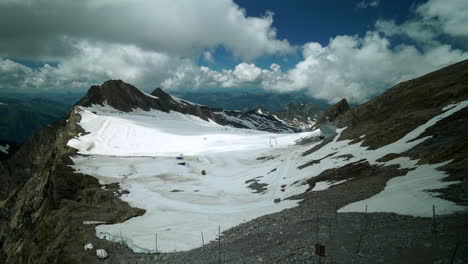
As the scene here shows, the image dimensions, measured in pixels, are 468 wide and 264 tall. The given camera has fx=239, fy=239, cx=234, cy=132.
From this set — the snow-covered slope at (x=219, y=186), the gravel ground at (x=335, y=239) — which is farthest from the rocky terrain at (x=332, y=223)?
the snow-covered slope at (x=219, y=186)

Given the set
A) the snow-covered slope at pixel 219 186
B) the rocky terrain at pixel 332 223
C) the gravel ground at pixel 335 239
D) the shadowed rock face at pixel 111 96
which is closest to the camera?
the gravel ground at pixel 335 239

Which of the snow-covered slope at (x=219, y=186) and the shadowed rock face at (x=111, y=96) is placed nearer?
the snow-covered slope at (x=219, y=186)

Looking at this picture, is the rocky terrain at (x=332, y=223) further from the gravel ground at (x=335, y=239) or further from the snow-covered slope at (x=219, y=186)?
the snow-covered slope at (x=219, y=186)

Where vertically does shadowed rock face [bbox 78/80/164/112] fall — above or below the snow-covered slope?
above

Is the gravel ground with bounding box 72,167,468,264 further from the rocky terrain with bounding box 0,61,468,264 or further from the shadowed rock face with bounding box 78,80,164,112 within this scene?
the shadowed rock face with bounding box 78,80,164,112

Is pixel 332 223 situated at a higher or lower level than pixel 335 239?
lower

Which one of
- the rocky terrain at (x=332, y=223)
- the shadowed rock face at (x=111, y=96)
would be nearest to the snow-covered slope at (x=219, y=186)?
the rocky terrain at (x=332, y=223)

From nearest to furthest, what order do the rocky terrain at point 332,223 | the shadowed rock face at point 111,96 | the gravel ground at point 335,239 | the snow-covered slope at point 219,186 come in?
the gravel ground at point 335,239
the rocky terrain at point 332,223
the snow-covered slope at point 219,186
the shadowed rock face at point 111,96

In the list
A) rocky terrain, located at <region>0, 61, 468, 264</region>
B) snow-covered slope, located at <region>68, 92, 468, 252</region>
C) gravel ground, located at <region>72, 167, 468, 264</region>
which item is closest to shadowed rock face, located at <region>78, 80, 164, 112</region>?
snow-covered slope, located at <region>68, 92, 468, 252</region>

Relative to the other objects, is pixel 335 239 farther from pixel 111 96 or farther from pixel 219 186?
pixel 111 96

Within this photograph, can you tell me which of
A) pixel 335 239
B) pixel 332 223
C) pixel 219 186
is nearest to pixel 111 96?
pixel 219 186

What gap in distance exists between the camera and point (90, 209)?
30.5m

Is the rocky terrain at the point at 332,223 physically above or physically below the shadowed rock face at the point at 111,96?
below

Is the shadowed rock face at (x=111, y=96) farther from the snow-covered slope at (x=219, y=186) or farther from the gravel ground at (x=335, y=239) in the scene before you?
the gravel ground at (x=335, y=239)
